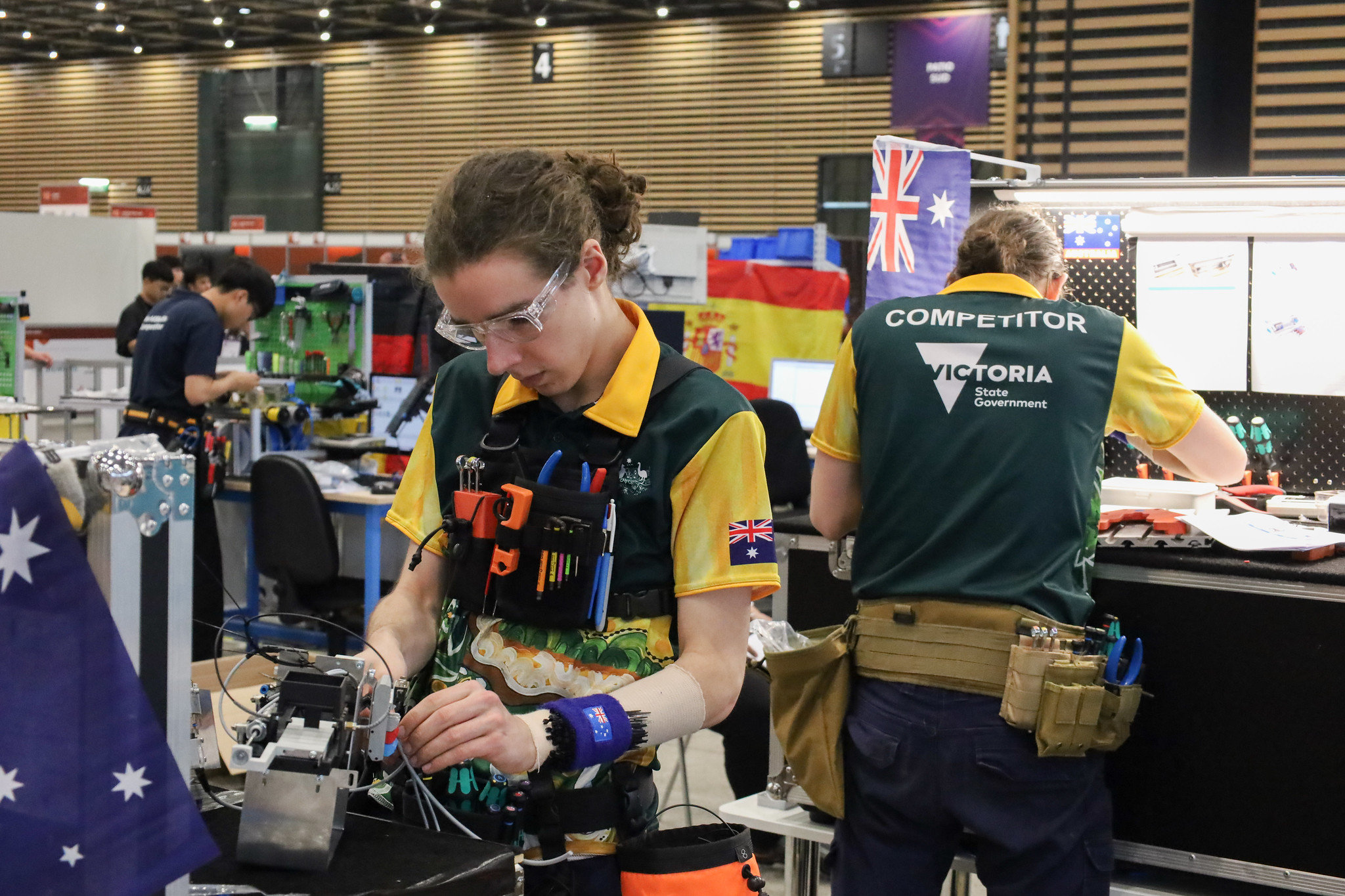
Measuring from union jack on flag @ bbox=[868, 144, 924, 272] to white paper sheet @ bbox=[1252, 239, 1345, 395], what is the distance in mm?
780

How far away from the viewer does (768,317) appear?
7469 millimetres

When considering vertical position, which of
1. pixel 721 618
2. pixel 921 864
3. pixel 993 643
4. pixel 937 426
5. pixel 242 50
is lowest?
pixel 921 864

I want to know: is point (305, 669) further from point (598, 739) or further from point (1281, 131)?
point (1281, 131)

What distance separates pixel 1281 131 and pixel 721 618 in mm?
3968

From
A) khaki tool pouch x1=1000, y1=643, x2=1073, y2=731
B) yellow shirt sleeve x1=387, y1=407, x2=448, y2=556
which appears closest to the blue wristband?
yellow shirt sleeve x1=387, y1=407, x2=448, y2=556

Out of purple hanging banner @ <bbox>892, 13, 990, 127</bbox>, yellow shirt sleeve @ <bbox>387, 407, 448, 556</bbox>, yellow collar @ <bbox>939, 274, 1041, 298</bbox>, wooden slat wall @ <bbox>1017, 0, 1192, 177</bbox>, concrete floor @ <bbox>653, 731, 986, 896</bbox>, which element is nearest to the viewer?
yellow shirt sleeve @ <bbox>387, 407, 448, 556</bbox>

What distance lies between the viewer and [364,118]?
54.5ft

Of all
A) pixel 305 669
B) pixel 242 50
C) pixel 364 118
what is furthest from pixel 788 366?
pixel 242 50

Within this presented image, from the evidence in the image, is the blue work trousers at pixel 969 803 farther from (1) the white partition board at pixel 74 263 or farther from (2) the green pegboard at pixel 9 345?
(1) the white partition board at pixel 74 263

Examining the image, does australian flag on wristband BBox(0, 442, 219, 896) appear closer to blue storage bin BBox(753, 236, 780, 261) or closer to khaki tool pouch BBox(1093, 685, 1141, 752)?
khaki tool pouch BBox(1093, 685, 1141, 752)

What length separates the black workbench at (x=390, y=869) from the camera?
100cm

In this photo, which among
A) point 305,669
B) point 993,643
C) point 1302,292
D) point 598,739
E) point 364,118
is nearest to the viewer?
point 305,669

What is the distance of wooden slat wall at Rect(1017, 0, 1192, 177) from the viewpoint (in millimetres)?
4445

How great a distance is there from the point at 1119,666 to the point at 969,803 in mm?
409
